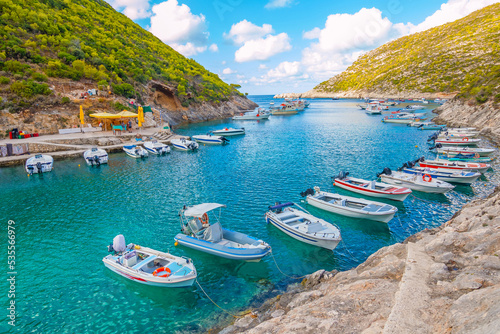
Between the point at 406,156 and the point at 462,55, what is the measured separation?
135 m

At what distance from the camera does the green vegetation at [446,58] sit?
123 meters

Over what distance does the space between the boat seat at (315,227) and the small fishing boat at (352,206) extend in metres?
4.48

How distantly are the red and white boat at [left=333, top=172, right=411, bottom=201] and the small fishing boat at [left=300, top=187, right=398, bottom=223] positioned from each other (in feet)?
10.5

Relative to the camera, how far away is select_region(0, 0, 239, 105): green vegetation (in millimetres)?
51531

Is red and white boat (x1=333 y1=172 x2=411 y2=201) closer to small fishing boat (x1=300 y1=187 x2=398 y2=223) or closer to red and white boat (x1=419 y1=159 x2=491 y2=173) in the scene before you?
small fishing boat (x1=300 y1=187 x2=398 y2=223)

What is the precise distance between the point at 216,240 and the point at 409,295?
1218 centimetres

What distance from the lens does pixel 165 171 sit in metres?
36.9

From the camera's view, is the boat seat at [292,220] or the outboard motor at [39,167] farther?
the outboard motor at [39,167]

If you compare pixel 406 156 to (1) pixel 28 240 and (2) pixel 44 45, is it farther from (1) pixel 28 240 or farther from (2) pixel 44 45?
(2) pixel 44 45

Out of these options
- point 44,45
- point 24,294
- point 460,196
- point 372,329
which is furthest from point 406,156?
point 44,45

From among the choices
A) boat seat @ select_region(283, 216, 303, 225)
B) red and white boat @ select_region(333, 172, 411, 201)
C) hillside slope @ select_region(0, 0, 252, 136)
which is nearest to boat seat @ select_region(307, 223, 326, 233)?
boat seat @ select_region(283, 216, 303, 225)

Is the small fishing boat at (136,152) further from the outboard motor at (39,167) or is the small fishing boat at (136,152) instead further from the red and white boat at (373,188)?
the red and white boat at (373,188)

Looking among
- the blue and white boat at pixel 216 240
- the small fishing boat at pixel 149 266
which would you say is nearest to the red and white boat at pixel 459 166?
the blue and white boat at pixel 216 240

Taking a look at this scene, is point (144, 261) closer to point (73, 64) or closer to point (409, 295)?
point (409, 295)
